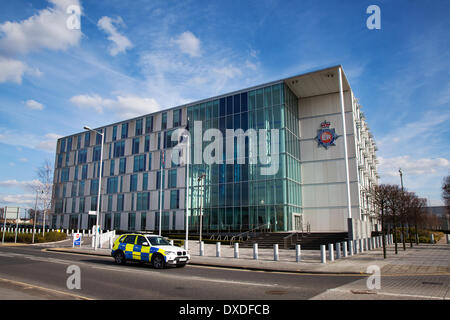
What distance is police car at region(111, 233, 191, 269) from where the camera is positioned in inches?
620

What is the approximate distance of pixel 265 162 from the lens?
39531mm

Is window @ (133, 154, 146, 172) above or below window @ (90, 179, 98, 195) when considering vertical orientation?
above

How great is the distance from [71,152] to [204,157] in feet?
116

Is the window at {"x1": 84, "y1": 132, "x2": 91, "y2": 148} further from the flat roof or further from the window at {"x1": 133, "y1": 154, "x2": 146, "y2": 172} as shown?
the flat roof

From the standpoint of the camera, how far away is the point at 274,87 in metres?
41.2

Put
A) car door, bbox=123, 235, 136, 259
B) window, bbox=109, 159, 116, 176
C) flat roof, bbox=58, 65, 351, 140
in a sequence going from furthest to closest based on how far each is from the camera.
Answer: window, bbox=109, 159, 116, 176 → flat roof, bbox=58, 65, 351, 140 → car door, bbox=123, 235, 136, 259

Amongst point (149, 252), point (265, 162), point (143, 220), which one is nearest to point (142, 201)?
point (143, 220)

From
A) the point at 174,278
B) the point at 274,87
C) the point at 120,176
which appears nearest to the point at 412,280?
the point at 174,278

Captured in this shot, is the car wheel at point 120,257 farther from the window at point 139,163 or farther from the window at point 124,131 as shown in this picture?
A: the window at point 124,131

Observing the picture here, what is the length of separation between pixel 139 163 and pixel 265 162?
23828 millimetres

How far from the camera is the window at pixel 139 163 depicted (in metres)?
53.2

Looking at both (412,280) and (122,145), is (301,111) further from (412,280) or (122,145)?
(412,280)

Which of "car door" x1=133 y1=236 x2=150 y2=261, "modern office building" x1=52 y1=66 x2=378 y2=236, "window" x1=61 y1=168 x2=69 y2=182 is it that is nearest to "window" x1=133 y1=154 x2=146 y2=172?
"modern office building" x1=52 y1=66 x2=378 y2=236

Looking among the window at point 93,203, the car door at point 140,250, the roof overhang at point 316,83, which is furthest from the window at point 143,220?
the car door at point 140,250
